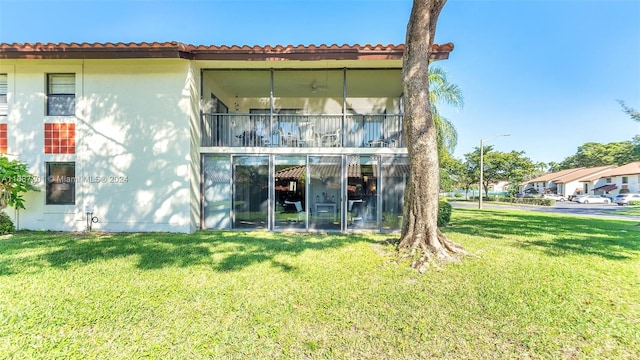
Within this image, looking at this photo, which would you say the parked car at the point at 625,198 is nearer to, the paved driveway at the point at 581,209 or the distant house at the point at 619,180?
the distant house at the point at 619,180

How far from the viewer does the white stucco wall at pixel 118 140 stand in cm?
918

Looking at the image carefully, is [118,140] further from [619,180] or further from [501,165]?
[619,180]

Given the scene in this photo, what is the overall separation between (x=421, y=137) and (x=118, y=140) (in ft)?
30.4

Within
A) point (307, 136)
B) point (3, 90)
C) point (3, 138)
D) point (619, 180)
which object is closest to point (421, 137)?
point (307, 136)

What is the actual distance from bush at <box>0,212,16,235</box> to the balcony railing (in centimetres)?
628

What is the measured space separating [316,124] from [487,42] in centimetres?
1274

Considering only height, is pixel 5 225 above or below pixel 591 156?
below

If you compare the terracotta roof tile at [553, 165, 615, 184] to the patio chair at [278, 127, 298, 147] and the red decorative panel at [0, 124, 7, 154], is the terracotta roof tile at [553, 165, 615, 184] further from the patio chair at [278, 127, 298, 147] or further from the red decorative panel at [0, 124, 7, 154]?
the red decorative panel at [0, 124, 7, 154]

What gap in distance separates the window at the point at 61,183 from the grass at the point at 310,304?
288 centimetres

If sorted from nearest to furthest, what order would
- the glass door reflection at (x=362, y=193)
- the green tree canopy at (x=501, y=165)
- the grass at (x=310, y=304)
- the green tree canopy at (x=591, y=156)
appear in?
the grass at (x=310, y=304)
the glass door reflection at (x=362, y=193)
the green tree canopy at (x=501, y=165)
the green tree canopy at (x=591, y=156)

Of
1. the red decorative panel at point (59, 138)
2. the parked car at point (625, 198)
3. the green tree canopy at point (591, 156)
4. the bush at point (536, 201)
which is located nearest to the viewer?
the red decorative panel at point (59, 138)

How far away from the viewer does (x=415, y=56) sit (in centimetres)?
640

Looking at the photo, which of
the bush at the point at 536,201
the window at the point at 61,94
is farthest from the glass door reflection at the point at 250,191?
the bush at the point at 536,201

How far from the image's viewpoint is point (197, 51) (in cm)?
886
